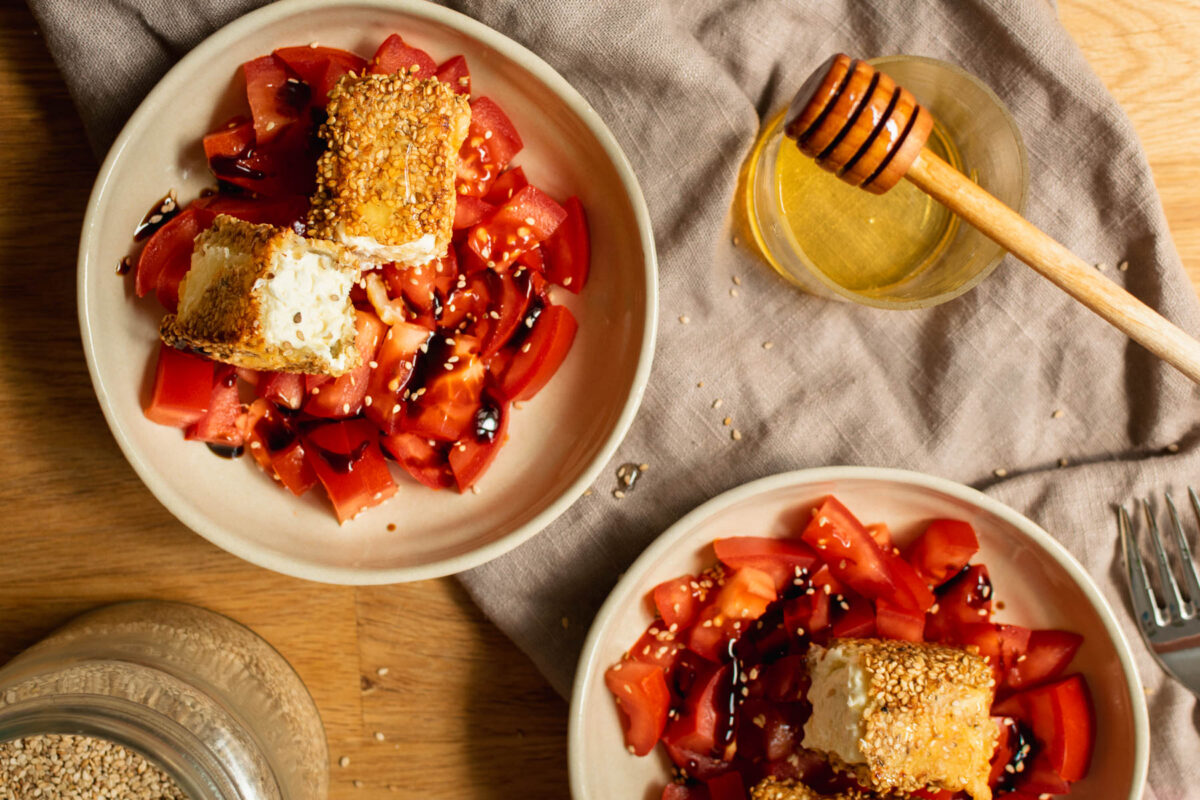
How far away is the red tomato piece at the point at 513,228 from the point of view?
5.59 feet

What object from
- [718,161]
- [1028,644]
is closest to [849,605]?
[1028,644]

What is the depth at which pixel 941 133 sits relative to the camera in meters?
1.87

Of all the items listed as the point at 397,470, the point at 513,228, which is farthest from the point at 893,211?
the point at 397,470

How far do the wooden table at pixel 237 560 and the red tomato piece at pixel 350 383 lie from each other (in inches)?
16.1

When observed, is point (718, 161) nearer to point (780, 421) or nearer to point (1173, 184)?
point (780, 421)

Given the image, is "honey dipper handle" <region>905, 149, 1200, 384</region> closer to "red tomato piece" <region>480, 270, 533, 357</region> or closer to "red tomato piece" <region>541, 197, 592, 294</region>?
"red tomato piece" <region>541, 197, 592, 294</region>

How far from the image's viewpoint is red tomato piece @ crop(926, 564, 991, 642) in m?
1.78

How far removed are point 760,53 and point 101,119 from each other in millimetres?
1288

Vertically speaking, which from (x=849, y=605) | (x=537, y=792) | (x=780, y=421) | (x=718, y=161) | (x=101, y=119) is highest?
(x=718, y=161)

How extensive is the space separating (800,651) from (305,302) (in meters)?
1.14

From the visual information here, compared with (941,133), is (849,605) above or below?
below

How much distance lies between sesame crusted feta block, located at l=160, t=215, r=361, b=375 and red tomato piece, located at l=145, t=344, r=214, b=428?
7cm

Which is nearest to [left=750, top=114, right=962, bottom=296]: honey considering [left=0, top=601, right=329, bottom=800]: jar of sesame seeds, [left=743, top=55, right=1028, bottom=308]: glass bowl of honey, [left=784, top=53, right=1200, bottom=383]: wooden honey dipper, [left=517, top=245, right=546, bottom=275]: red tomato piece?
[left=743, top=55, right=1028, bottom=308]: glass bowl of honey

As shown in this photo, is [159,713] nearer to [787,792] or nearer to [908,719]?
[787,792]
